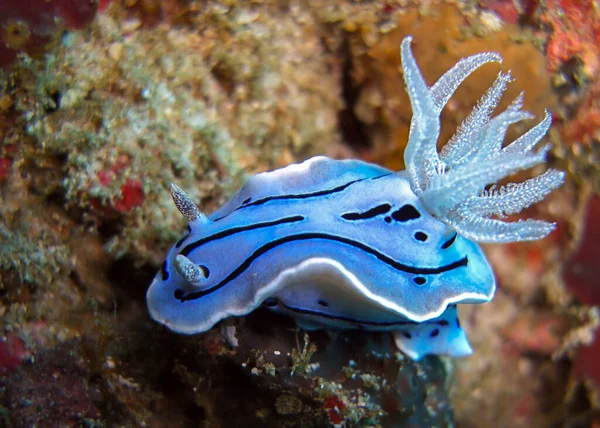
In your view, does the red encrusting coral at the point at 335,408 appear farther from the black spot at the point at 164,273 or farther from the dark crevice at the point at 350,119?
the dark crevice at the point at 350,119

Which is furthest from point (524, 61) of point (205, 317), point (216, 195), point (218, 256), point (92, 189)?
point (92, 189)

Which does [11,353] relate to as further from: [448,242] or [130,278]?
[448,242]

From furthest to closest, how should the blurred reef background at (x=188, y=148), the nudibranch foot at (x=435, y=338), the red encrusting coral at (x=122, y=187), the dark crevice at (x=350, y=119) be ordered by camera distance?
the dark crevice at (x=350, y=119) < the nudibranch foot at (x=435, y=338) < the red encrusting coral at (x=122, y=187) < the blurred reef background at (x=188, y=148)

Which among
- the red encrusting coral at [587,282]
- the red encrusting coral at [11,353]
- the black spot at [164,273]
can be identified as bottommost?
the red encrusting coral at [587,282]

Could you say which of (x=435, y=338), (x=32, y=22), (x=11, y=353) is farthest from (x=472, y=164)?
(x=11, y=353)

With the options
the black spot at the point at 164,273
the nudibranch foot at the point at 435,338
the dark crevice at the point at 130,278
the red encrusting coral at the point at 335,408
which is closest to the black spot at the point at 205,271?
the black spot at the point at 164,273

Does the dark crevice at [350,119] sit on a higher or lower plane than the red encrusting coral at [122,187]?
lower

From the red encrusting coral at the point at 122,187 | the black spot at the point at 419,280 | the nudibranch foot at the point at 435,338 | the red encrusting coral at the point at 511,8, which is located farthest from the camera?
the red encrusting coral at the point at 511,8

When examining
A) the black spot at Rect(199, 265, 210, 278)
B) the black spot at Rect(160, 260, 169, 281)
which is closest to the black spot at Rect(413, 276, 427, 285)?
the black spot at Rect(199, 265, 210, 278)
